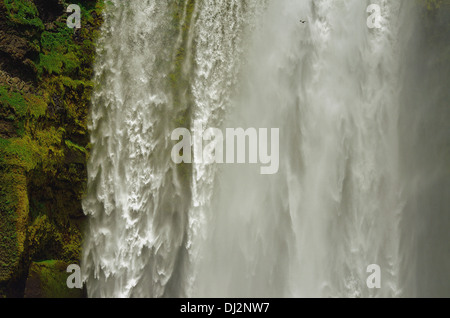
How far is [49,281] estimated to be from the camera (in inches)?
368

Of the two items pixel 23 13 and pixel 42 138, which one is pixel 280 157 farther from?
pixel 23 13

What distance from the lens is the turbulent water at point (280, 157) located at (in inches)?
402

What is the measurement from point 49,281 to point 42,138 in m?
2.71

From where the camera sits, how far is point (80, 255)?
9.84 meters

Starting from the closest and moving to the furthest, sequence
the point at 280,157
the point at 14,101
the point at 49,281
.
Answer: the point at 14,101, the point at 49,281, the point at 280,157

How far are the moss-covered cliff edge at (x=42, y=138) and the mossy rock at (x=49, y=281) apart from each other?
18 millimetres

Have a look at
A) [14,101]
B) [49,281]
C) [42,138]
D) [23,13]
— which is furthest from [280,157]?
[23,13]

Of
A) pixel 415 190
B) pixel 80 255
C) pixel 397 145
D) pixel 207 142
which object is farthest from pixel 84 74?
pixel 415 190

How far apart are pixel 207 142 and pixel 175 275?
9.46 feet

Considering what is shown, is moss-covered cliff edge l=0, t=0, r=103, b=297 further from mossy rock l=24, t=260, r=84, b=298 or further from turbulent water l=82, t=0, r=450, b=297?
turbulent water l=82, t=0, r=450, b=297

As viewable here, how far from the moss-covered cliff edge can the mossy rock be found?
0.02m

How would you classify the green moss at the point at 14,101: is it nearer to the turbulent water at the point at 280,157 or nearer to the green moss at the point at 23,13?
the green moss at the point at 23,13

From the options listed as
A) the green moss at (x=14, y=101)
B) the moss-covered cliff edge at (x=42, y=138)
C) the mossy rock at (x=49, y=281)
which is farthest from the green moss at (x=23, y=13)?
the mossy rock at (x=49, y=281)

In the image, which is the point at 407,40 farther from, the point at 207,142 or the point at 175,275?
the point at 175,275
